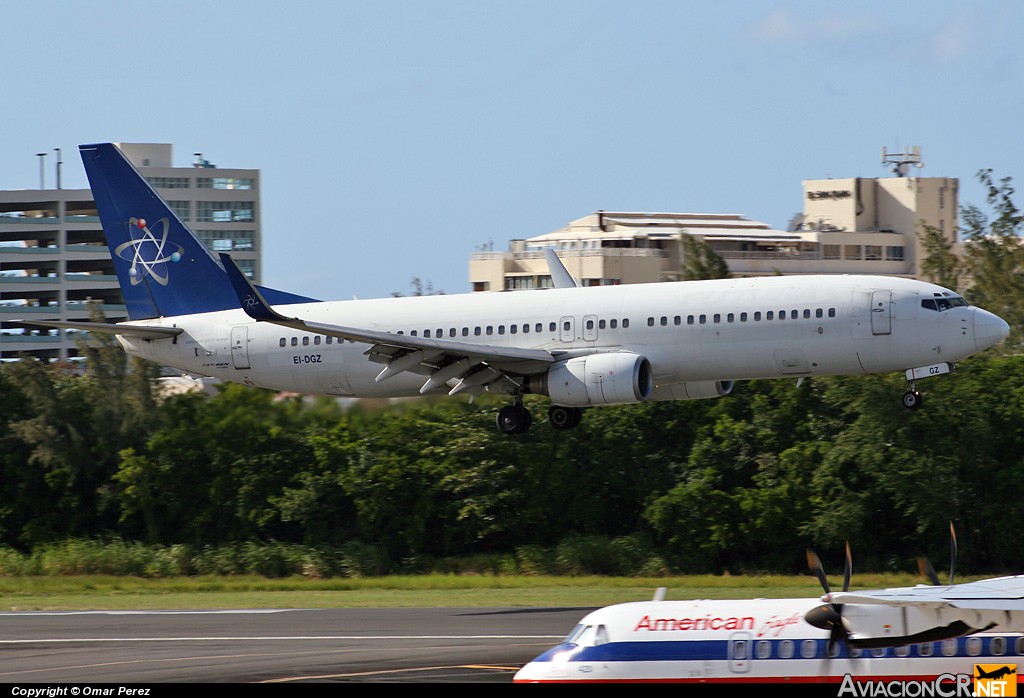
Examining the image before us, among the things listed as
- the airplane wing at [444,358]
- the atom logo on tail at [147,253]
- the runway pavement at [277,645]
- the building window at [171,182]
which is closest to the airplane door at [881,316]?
the airplane wing at [444,358]

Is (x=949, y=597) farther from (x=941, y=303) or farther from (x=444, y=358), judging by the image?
(x=444, y=358)

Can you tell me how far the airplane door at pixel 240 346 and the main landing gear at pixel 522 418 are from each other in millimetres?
8433

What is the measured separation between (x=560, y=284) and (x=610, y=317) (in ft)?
17.3

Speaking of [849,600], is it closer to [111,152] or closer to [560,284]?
[560,284]

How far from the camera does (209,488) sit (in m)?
60.5

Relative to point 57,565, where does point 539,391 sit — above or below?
above

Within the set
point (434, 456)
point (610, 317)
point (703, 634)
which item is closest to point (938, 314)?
point (610, 317)

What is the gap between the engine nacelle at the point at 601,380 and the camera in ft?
131

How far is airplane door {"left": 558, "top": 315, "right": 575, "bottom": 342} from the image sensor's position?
41.9 m

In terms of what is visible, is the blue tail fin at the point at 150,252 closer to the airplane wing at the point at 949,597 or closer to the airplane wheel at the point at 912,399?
→ the airplane wheel at the point at 912,399

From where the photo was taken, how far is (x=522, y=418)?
43812mm

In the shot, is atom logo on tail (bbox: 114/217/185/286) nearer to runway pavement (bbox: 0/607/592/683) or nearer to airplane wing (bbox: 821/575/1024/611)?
runway pavement (bbox: 0/607/592/683)

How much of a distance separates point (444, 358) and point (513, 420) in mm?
3231

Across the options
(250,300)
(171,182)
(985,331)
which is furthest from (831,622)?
(171,182)
